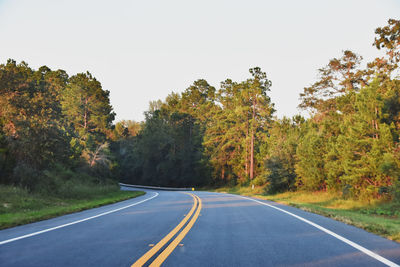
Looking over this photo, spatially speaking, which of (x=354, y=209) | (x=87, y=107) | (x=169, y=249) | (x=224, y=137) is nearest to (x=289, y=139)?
(x=354, y=209)

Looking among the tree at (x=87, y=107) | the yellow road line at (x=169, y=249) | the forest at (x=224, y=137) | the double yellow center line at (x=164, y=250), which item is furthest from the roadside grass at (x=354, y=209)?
the tree at (x=87, y=107)

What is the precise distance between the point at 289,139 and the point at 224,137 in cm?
2263

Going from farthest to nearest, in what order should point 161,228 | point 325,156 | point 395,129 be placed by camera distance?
point 325,156, point 395,129, point 161,228

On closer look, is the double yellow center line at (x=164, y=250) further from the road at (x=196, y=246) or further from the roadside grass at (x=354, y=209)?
the roadside grass at (x=354, y=209)

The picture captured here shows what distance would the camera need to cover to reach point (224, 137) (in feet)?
173

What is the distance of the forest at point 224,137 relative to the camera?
1809 cm

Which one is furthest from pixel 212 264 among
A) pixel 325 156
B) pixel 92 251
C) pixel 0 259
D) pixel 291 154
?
pixel 291 154

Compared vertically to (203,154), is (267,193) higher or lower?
lower

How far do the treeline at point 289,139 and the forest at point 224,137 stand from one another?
0.27ft

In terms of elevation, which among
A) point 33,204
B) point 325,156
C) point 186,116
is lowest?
point 33,204

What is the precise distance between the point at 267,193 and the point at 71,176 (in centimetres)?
1923

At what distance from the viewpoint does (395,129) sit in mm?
17719

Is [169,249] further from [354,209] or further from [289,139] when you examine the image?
[289,139]

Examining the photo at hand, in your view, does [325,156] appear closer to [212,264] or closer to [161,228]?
[161,228]
